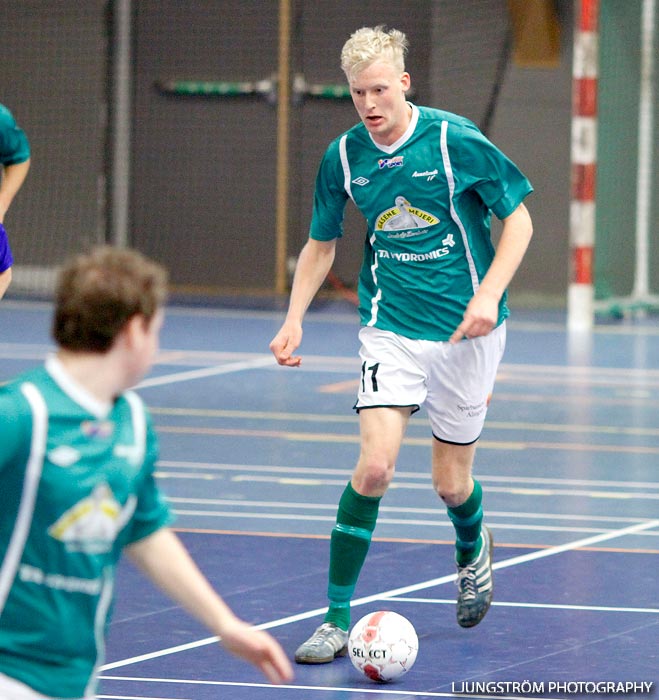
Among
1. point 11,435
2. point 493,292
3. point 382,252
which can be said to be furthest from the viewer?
point 382,252

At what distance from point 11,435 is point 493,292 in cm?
231

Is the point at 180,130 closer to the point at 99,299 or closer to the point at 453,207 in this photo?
the point at 453,207

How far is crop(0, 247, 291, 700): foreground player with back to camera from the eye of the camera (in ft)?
8.11

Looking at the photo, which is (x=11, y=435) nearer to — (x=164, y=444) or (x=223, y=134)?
(x=164, y=444)

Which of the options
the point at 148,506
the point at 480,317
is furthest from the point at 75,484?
the point at 480,317

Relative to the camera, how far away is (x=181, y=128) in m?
17.5

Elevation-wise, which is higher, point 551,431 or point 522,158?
point 522,158

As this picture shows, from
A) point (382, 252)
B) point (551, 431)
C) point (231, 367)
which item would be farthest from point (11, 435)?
point (231, 367)

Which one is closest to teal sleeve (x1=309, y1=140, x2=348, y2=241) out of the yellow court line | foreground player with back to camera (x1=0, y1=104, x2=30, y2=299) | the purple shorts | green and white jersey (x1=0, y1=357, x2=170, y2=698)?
the purple shorts

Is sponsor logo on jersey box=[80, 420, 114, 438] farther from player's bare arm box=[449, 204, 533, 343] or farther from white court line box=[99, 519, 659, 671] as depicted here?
white court line box=[99, 519, 659, 671]

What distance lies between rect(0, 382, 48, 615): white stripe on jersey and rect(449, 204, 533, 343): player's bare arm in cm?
207

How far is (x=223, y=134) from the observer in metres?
17.5

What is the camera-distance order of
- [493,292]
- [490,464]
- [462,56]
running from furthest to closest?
[462,56], [490,464], [493,292]

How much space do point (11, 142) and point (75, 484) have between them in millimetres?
4582
